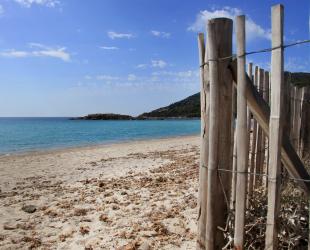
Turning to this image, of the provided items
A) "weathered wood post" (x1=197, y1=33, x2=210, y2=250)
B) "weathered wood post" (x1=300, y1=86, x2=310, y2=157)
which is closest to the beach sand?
"weathered wood post" (x1=197, y1=33, x2=210, y2=250)

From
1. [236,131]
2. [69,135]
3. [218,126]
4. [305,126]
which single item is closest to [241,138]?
[236,131]

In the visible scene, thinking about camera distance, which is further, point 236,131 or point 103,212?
point 103,212

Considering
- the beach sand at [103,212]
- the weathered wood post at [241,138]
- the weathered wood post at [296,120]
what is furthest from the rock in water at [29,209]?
the weathered wood post at [296,120]

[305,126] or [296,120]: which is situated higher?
[296,120]

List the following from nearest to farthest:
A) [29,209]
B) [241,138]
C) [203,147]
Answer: [241,138]
[203,147]
[29,209]

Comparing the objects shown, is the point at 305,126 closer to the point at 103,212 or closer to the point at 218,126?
the point at 218,126

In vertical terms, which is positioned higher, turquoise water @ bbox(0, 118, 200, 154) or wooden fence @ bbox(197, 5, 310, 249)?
wooden fence @ bbox(197, 5, 310, 249)

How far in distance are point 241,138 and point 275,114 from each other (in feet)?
1.28

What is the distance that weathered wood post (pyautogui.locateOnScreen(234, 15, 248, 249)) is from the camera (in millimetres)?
2918

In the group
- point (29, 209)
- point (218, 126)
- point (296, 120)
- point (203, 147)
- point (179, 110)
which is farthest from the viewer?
point (179, 110)

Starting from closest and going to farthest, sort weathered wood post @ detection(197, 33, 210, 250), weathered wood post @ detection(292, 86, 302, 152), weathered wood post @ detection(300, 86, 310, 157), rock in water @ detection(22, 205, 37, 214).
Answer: weathered wood post @ detection(197, 33, 210, 250) → weathered wood post @ detection(292, 86, 302, 152) → weathered wood post @ detection(300, 86, 310, 157) → rock in water @ detection(22, 205, 37, 214)

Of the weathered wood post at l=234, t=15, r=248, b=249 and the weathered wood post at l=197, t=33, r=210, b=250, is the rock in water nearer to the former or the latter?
the weathered wood post at l=197, t=33, r=210, b=250

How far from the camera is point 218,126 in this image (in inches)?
128

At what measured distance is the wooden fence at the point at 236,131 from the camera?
2729mm
